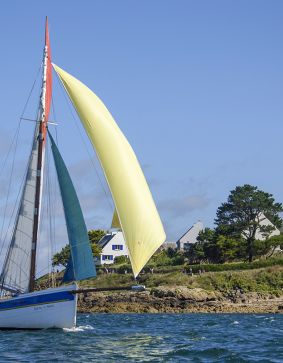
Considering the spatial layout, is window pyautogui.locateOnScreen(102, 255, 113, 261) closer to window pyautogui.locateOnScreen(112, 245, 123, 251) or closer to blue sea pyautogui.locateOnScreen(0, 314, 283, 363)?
window pyautogui.locateOnScreen(112, 245, 123, 251)

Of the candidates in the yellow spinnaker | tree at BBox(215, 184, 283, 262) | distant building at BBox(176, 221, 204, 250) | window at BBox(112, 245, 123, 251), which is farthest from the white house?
the yellow spinnaker

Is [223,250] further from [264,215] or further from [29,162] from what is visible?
[29,162]

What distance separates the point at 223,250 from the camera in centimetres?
9381

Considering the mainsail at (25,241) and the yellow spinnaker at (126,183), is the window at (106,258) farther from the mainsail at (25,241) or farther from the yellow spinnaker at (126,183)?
the yellow spinnaker at (126,183)

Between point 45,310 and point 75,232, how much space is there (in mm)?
4026

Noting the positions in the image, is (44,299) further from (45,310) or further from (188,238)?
(188,238)

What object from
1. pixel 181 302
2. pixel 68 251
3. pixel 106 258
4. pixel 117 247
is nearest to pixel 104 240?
pixel 117 247

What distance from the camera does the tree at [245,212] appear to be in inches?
3775

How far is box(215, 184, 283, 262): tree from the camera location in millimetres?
95875

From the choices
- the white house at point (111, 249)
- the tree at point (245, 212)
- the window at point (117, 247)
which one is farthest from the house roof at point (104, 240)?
the tree at point (245, 212)

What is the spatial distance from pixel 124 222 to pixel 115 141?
377 centimetres

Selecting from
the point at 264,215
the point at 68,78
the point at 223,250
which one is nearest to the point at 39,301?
the point at 68,78

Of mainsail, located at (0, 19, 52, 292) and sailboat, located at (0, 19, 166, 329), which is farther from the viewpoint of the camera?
mainsail, located at (0, 19, 52, 292)

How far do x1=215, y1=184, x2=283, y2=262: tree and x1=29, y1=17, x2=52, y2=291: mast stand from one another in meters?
58.4
